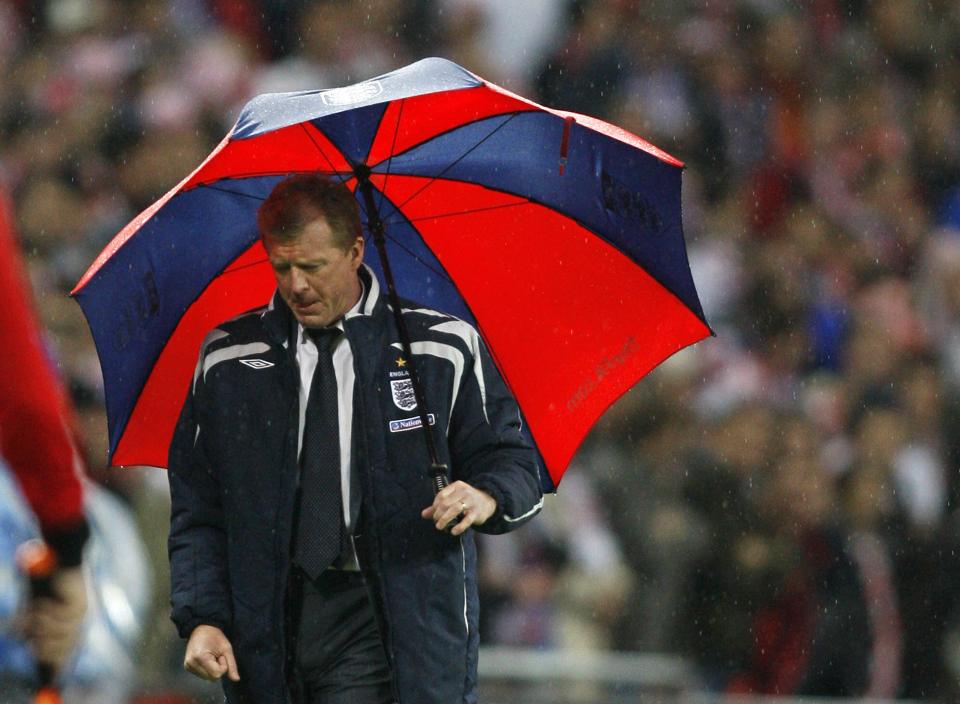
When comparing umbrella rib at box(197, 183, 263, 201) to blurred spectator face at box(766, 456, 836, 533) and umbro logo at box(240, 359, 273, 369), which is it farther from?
blurred spectator face at box(766, 456, 836, 533)

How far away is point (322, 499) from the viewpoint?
167 inches

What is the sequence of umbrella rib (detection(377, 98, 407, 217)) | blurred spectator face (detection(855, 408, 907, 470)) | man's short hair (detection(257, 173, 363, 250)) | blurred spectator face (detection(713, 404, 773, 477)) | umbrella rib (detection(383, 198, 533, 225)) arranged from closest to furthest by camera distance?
man's short hair (detection(257, 173, 363, 250))
umbrella rib (detection(377, 98, 407, 217))
umbrella rib (detection(383, 198, 533, 225))
blurred spectator face (detection(713, 404, 773, 477))
blurred spectator face (detection(855, 408, 907, 470))

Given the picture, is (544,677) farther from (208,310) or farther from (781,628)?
(208,310)

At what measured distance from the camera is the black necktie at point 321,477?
4215 mm

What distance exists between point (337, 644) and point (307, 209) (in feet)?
3.11

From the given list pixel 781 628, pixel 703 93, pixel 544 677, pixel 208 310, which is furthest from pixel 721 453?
pixel 208 310

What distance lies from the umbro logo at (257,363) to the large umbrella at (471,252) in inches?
16.3

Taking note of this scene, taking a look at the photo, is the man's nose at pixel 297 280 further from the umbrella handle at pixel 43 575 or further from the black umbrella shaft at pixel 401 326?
the umbrella handle at pixel 43 575

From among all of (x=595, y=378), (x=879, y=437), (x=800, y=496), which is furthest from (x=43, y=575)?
(x=879, y=437)

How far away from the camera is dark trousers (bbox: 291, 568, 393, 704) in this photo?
14.0 ft

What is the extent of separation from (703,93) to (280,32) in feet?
8.49

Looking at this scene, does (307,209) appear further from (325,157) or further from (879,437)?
(879,437)

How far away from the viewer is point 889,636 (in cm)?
834

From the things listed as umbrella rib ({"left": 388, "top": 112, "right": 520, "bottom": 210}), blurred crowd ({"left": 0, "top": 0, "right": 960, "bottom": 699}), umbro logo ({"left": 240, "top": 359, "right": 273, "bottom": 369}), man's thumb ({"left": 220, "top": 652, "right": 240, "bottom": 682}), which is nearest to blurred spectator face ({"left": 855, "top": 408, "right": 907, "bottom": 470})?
blurred crowd ({"left": 0, "top": 0, "right": 960, "bottom": 699})
